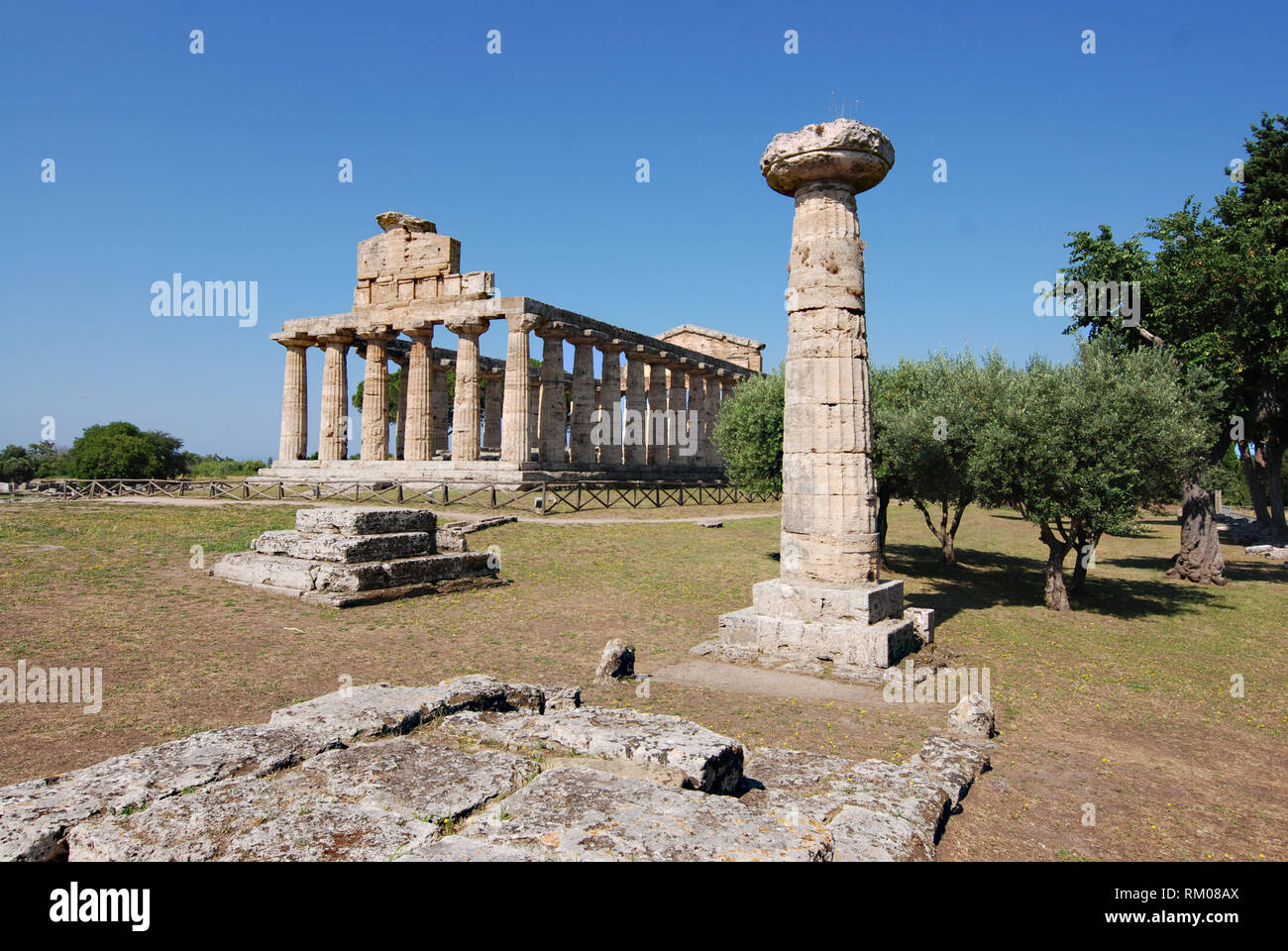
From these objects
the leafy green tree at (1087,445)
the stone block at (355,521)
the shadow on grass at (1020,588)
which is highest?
the leafy green tree at (1087,445)

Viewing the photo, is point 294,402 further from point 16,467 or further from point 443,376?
point 16,467

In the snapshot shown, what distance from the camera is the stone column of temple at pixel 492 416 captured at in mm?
49216

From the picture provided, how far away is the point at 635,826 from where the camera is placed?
368 cm

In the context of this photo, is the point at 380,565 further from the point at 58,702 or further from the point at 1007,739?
the point at 1007,739

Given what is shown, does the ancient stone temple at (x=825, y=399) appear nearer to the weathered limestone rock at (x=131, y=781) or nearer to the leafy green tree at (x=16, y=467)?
the weathered limestone rock at (x=131, y=781)

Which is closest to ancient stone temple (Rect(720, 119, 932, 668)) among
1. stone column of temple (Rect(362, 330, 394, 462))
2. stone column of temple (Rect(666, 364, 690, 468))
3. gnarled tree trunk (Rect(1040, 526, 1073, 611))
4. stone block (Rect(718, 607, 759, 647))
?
stone block (Rect(718, 607, 759, 647))

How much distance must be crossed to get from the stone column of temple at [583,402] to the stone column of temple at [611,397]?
0.96m

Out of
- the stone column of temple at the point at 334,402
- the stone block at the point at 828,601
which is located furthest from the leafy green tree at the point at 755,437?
the stone column of temple at the point at 334,402

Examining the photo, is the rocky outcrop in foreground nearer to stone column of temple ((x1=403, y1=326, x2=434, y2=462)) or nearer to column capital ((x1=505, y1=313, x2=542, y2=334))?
column capital ((x1=505, y1=313, x2=542, y2=334))

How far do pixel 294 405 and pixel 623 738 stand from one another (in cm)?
3600

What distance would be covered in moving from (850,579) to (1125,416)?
282 inches

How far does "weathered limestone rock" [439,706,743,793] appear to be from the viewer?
4.78m
